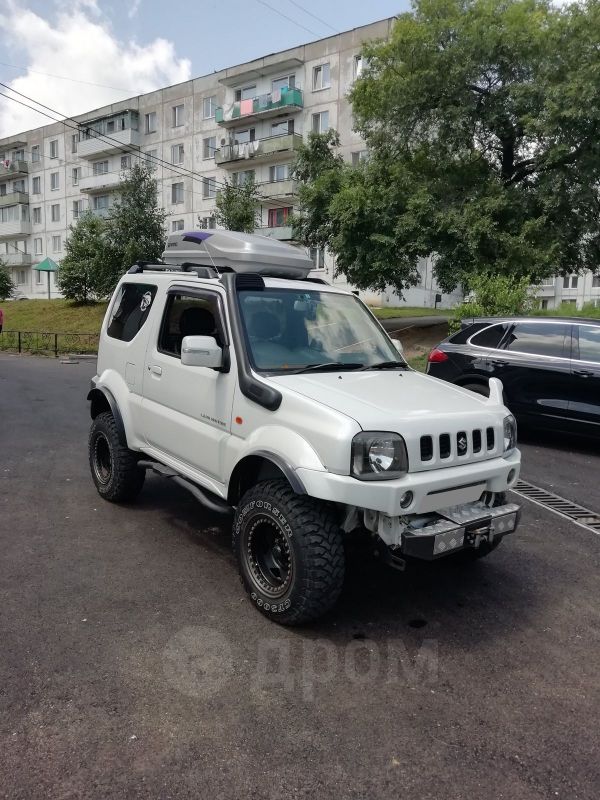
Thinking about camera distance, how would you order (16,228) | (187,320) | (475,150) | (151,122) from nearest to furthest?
1. (187,320)
2. (475,150)
3. (151,122)
4. (16,228)

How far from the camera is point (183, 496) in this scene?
20.0 feet

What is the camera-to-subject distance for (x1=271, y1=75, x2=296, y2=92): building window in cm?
4000

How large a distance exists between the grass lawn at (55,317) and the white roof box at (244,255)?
2567cm

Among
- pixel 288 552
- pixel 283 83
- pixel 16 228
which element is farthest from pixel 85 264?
pixel 288 552

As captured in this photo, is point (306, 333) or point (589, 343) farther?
point (589, 343)

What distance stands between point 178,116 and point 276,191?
38.1 ft

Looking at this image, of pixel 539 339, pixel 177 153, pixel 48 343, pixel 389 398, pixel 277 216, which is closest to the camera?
pixel 389 398

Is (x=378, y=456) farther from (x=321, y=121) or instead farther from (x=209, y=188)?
(x=209, y=188)

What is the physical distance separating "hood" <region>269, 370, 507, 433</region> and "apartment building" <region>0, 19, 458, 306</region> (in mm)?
27267

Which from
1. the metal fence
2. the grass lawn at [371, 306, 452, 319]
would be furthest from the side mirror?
the grass lawn at [371, 306, 452, 319]

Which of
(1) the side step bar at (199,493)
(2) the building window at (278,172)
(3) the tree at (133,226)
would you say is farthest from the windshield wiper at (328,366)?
(2) the building window at (278,172)

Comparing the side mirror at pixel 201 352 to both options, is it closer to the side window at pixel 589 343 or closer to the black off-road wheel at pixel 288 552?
the black off-road wheel at pixel 288 552

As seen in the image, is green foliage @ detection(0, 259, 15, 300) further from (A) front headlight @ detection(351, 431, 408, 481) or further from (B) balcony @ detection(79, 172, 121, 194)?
(A) front headlight @ detection(351, 431, 408, 481)

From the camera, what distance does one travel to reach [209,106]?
44.5 meters
